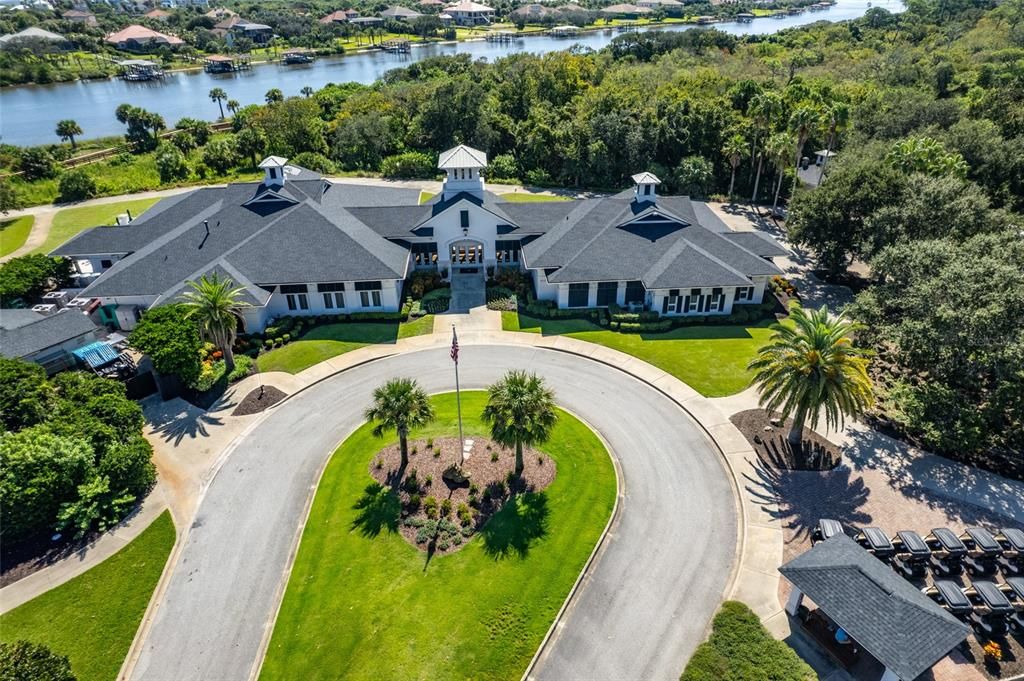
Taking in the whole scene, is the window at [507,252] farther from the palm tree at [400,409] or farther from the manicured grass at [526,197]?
the palm tree at [400,409]

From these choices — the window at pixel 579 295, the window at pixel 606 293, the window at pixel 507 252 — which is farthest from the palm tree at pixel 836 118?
the window at pixel 507 252

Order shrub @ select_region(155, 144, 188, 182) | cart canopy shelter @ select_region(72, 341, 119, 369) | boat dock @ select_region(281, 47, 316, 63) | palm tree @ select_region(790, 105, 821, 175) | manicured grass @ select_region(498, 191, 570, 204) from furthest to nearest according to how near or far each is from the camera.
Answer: boat dock @ select_region(281, 47, 316, 63)
shrub @ select_region(155, 144, 188, 182)
manicured grass @ select_region(498, 191, 570, 204)
palm tree @ select_region(790, 105, 821, 175)
cart canopy shelter @ select_region(72, 341, 119, 369)

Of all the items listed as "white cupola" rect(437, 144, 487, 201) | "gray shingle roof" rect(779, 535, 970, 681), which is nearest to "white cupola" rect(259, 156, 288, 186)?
"white cupola" rect(437, 144, 487, 201)

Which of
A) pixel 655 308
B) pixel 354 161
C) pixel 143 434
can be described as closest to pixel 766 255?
pixel 655 308

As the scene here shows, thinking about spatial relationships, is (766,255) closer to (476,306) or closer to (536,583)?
(476,306)

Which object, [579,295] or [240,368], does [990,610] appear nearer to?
[579,295]

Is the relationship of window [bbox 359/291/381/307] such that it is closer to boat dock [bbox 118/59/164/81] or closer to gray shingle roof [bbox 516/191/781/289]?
gray shingle roof [bbox 516/191/781/289]

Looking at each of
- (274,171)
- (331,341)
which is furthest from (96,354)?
(274,171)
